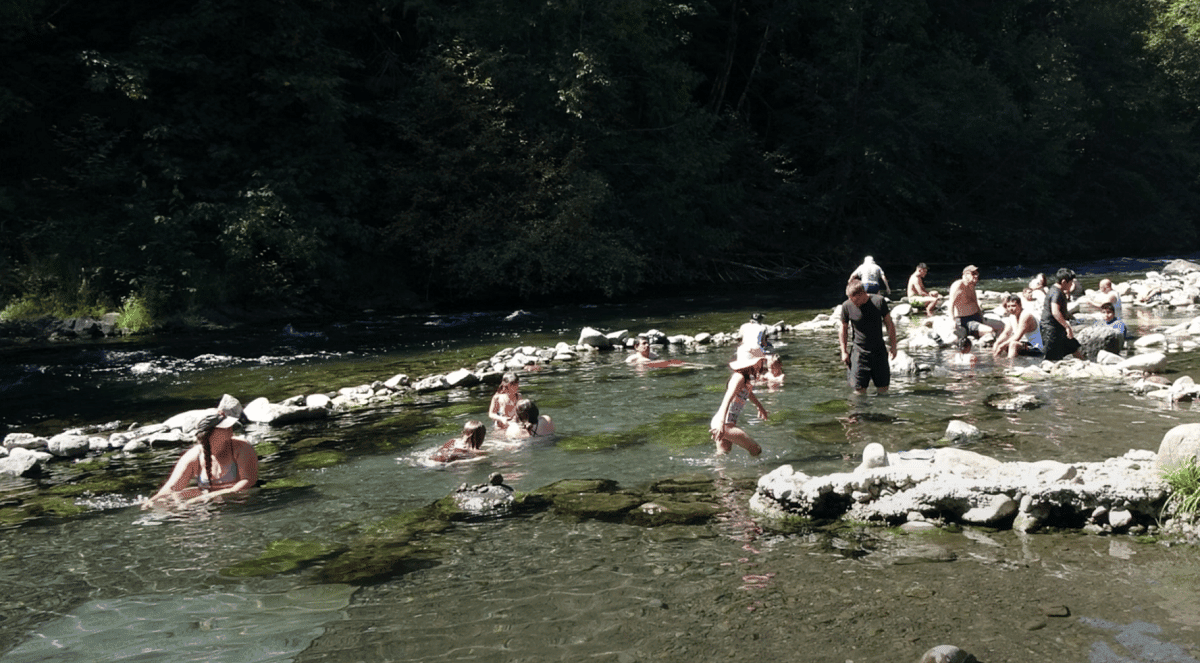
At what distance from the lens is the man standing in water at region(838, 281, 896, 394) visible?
34.3 feet

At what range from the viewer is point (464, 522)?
7.14 m

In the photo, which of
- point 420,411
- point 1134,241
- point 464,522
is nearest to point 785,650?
point 464,522

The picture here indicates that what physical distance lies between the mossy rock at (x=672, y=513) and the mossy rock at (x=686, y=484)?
13.2 inches

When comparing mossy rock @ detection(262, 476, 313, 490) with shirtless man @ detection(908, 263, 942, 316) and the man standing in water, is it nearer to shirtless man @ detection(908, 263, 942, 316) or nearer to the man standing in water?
the man standing in water

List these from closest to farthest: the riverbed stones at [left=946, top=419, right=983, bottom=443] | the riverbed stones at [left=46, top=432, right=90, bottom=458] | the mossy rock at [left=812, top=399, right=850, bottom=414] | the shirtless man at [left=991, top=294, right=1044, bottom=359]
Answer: the riverbed stones at [left=946, top=419, right=983, bottom=443]
the riverbed stones at [left=46, top=432, right=90, bottom=458]
the mossy rock at [left=812, top=399, right=850, bottom=414]
the shirtless man at [left=991, top=294, right=1044, bottom=359]

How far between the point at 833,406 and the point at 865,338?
0.90 meters

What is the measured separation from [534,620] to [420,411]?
7163mm

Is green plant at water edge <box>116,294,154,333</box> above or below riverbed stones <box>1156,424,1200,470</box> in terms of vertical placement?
above

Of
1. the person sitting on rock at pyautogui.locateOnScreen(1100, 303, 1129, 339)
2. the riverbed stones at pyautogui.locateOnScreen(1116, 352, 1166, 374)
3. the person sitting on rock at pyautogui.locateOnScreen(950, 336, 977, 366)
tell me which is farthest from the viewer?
the person sitting on rock at pyautogui.locateOnScreen(950, 336, 977, 366)

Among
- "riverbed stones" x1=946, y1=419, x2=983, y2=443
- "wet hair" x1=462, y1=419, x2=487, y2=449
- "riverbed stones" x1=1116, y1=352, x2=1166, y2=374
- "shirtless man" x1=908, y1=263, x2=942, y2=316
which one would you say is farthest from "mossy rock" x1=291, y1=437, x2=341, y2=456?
"shirtless man" x1=908, y1=263, x2=942, y2=316

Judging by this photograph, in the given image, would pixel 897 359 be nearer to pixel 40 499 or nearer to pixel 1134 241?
pixel 40 499

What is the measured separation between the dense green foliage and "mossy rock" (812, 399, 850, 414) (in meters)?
14.3

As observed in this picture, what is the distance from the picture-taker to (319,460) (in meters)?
9.53

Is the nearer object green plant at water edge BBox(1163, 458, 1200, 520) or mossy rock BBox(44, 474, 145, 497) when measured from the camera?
green plant at water edge BBox(1163, 458, 1200, 520)
